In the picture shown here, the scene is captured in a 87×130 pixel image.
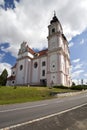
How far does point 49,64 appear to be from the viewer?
165 feet

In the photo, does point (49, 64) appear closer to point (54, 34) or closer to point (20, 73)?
point (54, 34)

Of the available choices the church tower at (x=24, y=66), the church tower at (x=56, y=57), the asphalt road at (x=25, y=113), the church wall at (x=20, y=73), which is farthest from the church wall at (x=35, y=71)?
the asphalt road at (x=25, y=113)

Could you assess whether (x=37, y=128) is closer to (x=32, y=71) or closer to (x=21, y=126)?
(x=21, y=126)

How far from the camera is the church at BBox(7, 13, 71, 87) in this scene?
156 feet

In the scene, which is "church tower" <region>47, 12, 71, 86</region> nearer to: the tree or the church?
the church

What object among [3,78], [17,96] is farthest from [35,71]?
[17,96]

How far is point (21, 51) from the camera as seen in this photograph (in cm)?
6053

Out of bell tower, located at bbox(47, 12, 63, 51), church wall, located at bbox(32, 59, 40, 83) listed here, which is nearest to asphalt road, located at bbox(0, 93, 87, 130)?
bell tower, located at bbox(47, 12, 63, 51)

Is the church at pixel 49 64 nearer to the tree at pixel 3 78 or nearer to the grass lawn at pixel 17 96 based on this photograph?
the tree at pixel 3 78

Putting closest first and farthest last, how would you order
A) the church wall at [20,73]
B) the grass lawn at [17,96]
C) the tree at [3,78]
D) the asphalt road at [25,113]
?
the asphalt road at [25,113], the grass lawn at [17,96], the tree at [3,78], the church wall at [20,73]

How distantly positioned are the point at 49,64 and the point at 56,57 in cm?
380

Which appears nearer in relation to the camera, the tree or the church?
the church

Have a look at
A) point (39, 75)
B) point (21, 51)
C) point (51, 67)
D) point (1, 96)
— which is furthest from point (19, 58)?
point (1, 96)

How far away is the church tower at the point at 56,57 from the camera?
4661 cm
